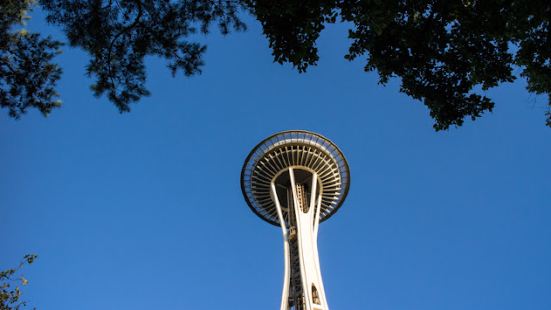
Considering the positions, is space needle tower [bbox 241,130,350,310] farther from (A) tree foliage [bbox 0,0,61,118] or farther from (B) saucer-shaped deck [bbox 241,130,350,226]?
(A) tree foliage [bbox 0,0,61,118]

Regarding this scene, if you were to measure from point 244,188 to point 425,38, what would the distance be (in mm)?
31628

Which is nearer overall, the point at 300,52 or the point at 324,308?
the point at 300,52

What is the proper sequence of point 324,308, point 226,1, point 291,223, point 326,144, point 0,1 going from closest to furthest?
point 0,1 < point 226,1 < point 324,308 < point 291,223 < point 326,144

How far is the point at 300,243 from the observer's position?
1289 inches

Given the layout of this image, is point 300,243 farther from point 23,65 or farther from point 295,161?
point 23,65

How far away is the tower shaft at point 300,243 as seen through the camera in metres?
30.0

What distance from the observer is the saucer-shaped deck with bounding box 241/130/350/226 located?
3947cm

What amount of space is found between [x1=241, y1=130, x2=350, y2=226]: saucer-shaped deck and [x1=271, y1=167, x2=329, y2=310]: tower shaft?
37.1 inches

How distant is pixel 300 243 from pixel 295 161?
924cm

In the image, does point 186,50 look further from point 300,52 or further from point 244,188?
point 244,188

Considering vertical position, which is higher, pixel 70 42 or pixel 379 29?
pixel 70 42

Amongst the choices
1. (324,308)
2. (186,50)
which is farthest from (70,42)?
(324,308)

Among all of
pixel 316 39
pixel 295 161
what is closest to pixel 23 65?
pixel 316 39

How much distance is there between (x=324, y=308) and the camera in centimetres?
2827
